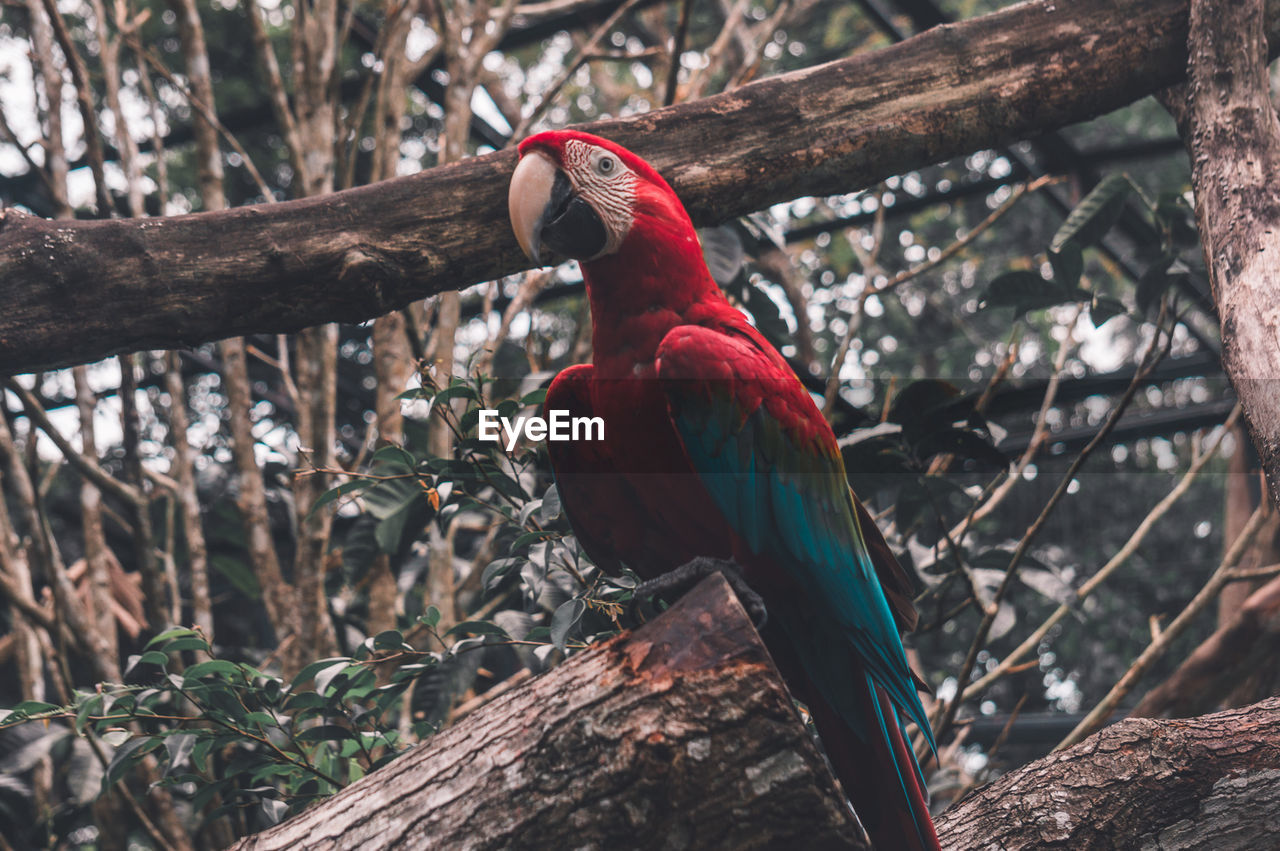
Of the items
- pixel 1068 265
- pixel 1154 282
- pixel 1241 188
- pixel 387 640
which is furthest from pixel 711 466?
pixel 1154 282

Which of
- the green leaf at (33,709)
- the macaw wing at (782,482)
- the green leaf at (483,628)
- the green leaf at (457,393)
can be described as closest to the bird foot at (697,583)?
the macaw wing at (782,482)

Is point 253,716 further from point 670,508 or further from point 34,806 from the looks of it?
point 34,806

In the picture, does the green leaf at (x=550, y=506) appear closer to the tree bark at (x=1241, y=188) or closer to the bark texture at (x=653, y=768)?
the bark texture at (x=653, y=768)

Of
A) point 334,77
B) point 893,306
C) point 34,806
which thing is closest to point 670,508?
point 334,77

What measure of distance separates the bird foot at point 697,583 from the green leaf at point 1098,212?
107 cm

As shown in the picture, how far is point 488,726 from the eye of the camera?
981 mm

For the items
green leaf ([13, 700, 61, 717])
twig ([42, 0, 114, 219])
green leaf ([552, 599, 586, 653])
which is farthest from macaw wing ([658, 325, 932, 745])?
twig ([42, 0, 114, 219])

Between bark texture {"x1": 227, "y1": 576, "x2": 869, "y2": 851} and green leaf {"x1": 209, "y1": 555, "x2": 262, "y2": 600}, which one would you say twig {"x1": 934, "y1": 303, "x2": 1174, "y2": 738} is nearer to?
bark texture {"x1": 227, "y1": 576, "x2": 869, "y2": 851}

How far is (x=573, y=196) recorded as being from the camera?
129 centimetres

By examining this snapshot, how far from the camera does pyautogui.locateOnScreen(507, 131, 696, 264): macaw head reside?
1.29 metres

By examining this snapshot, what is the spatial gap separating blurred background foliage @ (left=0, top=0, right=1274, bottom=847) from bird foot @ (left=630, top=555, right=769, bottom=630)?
191 millimetres

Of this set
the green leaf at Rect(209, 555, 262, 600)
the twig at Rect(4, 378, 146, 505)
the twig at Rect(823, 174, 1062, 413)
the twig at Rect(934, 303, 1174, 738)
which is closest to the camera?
the twig at Rect(934, 303, 1174, 738)

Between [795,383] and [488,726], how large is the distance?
58cm

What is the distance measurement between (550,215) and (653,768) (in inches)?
29.9
